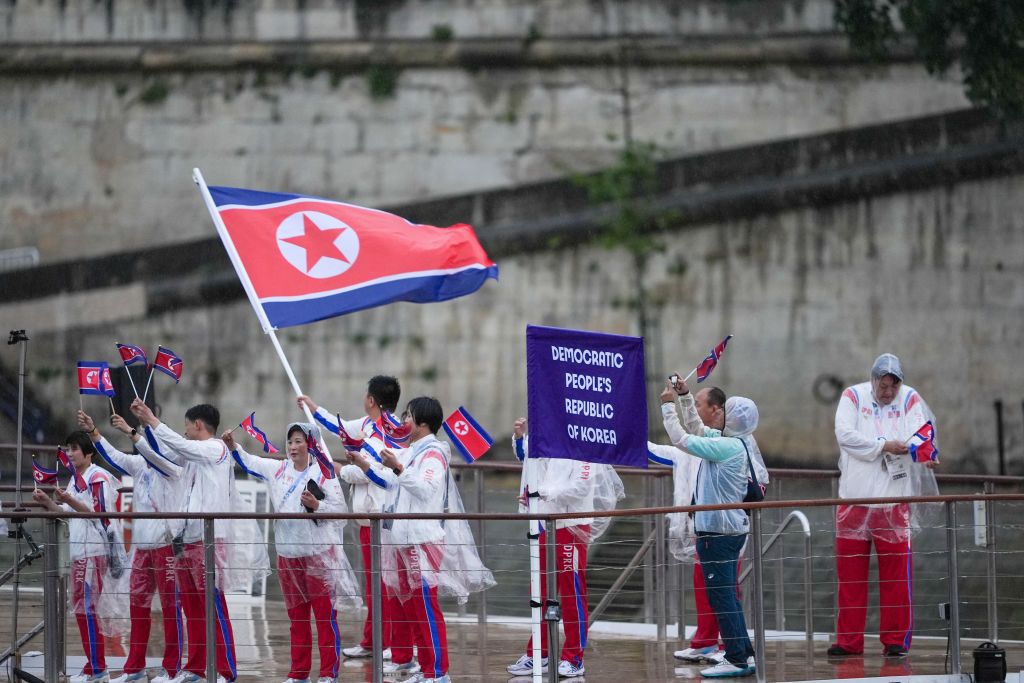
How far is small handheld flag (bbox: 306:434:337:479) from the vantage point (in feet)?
34.1

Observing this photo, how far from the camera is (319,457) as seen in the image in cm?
1042

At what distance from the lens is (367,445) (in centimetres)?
1048

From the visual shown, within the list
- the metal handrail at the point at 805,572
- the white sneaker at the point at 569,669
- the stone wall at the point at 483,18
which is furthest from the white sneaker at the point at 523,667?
the stone wall at the point at 483,18

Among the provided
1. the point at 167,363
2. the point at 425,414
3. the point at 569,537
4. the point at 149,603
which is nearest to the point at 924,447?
the point at 569,537

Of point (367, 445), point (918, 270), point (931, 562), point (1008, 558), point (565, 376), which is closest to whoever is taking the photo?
point (565, 376)

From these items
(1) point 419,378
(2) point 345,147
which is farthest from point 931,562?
(2) point 345,147

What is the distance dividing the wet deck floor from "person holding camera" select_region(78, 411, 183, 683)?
284 mm

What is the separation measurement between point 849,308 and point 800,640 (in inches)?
518

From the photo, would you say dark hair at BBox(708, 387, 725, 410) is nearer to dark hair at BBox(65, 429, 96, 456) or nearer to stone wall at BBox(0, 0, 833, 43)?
dark hair at BBox(65, 429, 96, 456)

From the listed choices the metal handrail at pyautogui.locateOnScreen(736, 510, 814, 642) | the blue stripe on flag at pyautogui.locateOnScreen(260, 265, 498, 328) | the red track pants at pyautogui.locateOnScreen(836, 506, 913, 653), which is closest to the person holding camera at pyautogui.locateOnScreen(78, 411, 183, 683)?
the blue stripe on flag at pyautogui.locateOnScreen(260, 265, 498, 328)

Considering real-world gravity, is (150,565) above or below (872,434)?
below

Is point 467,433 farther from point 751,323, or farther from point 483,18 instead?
point 483,18

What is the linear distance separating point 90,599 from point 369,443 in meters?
1.99

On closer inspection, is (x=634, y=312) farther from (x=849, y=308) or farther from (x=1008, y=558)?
(x=1008, y=558)
